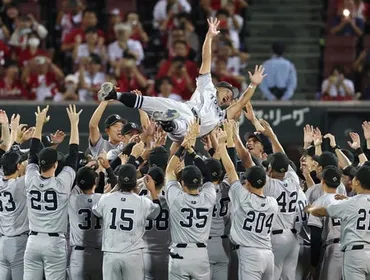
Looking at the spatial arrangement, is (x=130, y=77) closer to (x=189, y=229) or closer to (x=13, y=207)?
(x=13, y=207)

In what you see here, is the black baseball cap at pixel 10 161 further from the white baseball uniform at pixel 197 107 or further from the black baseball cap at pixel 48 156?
the white baseball uniform at pixel 197 107

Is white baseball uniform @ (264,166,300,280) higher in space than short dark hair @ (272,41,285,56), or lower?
lower

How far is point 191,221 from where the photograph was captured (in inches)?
500

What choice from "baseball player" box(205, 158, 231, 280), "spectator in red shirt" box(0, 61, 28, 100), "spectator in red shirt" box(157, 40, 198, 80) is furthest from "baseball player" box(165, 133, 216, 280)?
"spectator in red shirt" box(0, 61, 28, 100)

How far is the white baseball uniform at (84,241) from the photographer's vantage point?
1309cm

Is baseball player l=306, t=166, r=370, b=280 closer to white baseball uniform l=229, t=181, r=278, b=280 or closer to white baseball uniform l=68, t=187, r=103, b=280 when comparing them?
white baseball uniform l=229, t=181, r=278, b=280

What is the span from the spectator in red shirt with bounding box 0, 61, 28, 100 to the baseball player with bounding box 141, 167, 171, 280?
25.0ft

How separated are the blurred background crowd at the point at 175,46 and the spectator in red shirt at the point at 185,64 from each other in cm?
2

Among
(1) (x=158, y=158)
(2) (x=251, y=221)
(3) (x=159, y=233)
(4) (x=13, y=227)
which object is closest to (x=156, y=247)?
(3) (x=159, y=233)

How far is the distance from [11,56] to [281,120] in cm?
551

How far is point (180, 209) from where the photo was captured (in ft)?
41.6

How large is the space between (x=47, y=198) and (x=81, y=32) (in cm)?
921

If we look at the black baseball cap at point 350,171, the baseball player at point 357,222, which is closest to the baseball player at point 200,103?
the black baseball cap at point 350,171

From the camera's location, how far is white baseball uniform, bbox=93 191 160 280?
12609mm
